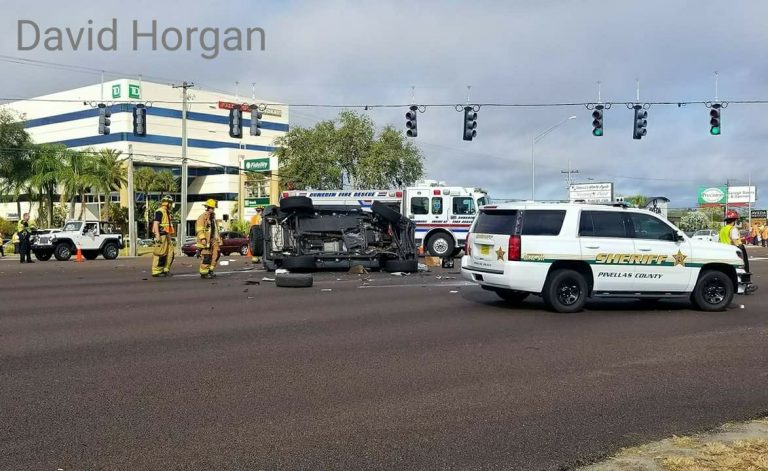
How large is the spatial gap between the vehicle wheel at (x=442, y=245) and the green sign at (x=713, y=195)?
100304mm

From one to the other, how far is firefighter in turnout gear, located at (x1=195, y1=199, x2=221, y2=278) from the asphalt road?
5.47 m

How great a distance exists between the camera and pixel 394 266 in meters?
19.7

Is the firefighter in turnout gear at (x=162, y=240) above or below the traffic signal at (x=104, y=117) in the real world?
below

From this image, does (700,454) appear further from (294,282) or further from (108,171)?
(108,171)

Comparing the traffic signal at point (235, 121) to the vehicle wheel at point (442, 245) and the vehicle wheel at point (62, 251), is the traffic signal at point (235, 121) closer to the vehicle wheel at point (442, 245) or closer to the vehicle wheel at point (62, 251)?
the vehicle wheel at point (442, 245)

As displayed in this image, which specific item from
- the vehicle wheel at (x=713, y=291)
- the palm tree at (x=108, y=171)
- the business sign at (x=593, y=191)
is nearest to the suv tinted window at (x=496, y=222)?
the vehicle wheel at (x=713, y=291)

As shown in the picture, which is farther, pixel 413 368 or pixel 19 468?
pixel 413 368

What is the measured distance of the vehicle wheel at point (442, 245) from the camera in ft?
91.0

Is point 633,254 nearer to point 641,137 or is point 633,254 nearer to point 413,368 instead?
point 413,368

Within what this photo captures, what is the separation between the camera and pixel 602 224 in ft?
38.4

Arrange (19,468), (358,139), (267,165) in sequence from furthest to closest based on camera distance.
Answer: (267,165) → (358,139) → (19,468)

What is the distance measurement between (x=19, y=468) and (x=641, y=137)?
26.4 metres

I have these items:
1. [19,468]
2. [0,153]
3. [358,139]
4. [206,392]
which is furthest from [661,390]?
[0,153]

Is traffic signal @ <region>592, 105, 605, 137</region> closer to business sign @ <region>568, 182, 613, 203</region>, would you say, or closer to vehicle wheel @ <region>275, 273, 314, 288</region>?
vehicle wheel @ <region>275, 273, 314, 288</region>
